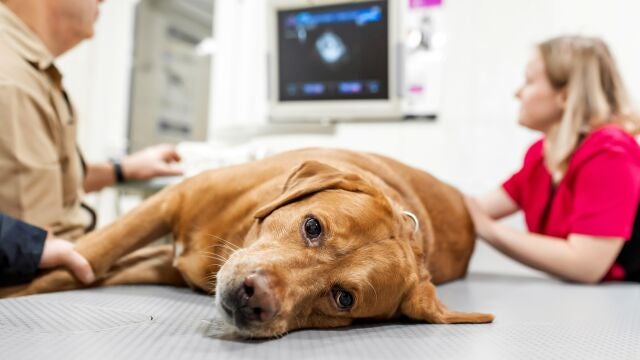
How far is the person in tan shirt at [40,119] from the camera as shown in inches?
60.6

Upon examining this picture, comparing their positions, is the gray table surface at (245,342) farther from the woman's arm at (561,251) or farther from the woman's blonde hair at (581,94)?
the woman's blonde hair at (581,94)

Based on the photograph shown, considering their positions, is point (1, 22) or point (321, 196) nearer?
point (321, 196)

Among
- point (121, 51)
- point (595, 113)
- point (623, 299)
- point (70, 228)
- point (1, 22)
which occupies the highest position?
point (121, 51)

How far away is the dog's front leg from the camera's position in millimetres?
→ 1479

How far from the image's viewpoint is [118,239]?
1.53m

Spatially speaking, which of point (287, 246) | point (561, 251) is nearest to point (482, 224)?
point (561, 251)

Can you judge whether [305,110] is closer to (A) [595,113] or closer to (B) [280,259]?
(A) [595,113]

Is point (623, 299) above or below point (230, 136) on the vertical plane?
below

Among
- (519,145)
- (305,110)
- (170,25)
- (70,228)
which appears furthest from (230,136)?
(70,228)

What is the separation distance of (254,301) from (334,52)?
8.78 ft

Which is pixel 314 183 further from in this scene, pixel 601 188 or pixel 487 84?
pixel 487 84

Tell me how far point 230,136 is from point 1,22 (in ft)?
8.24

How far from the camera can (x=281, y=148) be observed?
10.8ft

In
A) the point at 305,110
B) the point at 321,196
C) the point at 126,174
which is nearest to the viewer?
the point at 321,196
